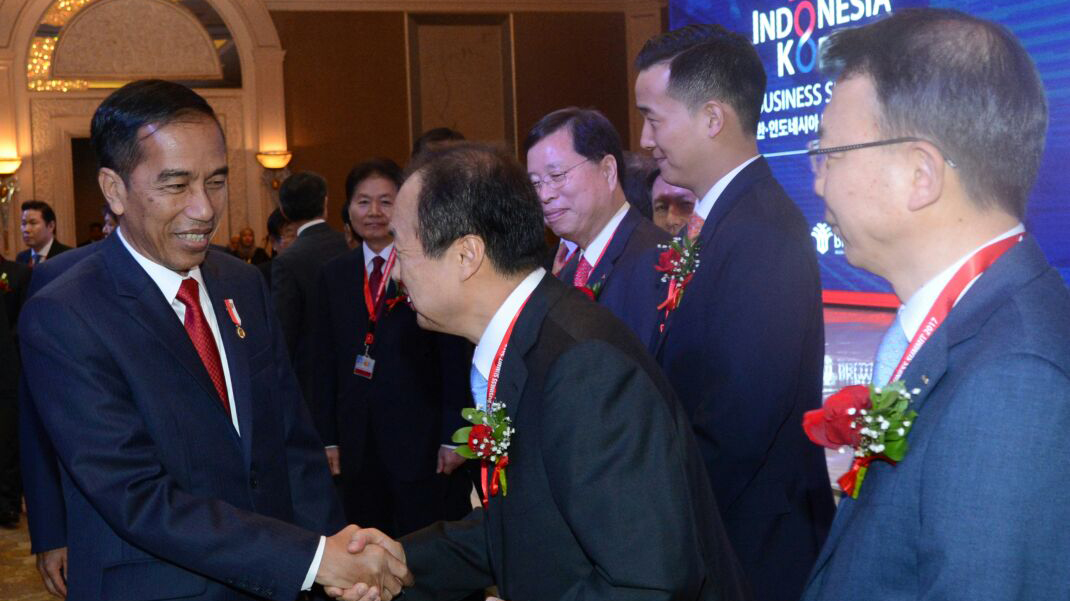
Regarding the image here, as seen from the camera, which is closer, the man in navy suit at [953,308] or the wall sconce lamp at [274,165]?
the man in navy suit at [953,308]

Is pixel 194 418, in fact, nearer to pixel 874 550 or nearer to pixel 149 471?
pixel 149 471

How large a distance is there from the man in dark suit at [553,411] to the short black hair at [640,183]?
6.86 feet

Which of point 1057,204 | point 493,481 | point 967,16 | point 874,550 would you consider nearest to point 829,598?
point 874,550

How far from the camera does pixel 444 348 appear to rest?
402cm

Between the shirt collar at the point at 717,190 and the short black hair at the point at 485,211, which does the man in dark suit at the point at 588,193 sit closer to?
the shirt collar at the point at 717,190

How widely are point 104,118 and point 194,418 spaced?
2.08 ft

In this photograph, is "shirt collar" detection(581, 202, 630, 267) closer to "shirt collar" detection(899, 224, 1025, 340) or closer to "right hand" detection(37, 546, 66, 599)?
"right hand" detection(37, 546, 66, 599)

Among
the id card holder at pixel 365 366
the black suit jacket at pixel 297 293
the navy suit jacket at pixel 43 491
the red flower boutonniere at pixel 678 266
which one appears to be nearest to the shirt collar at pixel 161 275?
the navy suit jacket at pixel 43 491

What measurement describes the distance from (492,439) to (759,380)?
0.78 meters

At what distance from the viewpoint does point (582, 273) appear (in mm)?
3254

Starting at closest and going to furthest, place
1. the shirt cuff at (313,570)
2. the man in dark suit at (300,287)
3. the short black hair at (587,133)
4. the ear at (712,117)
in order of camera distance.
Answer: the shirt cuff at (313,570)
the ear at (712,117)
the short black hair at (587,133)
the man in dark suit at (300,287)

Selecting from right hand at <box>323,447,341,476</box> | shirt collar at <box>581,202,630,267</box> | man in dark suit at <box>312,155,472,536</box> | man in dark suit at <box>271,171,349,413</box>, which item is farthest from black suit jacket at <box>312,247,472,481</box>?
shirt collar at <box>581,202,630,267</box>

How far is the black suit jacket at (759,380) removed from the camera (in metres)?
2.21

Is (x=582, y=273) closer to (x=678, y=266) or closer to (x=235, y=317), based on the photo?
(x=678, y=266)
